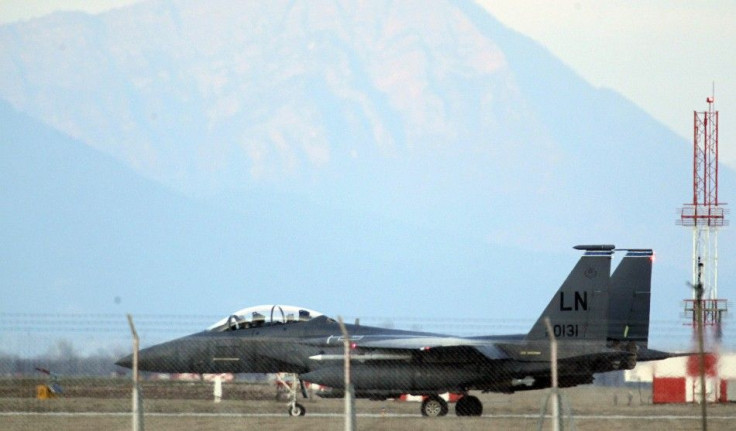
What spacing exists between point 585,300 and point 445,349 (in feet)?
10.7

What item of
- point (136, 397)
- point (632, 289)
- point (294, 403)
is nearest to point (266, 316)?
point (294, 403)

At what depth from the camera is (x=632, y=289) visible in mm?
30062

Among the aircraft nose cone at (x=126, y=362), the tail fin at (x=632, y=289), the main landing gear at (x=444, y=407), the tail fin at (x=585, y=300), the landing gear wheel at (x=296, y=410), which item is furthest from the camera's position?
the tail fin at (x=632, y=289)

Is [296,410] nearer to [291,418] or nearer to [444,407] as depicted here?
[291,418]

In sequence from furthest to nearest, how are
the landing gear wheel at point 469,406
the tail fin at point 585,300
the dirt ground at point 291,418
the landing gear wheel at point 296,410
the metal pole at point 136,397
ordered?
1. the landing gear wheel at point 469,406
2. the landing gear wheel at point 296,410
3. the tail fin at point 585,300
4. the dirt ground at point 291,418
5. the metal pole at point 136,397

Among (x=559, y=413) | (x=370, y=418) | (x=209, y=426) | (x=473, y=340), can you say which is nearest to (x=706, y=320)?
(x=473, y=340)

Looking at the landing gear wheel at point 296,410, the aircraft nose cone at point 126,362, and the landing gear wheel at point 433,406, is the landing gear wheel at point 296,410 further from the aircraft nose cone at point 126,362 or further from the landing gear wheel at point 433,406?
the aircraft nose cone at point 126,362

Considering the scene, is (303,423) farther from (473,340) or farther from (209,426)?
(473,340)

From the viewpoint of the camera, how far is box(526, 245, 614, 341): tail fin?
2745 centimetres

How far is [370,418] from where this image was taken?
27.0 m

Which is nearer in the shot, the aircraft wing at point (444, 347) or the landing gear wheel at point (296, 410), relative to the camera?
the aircraft wing at point (444, 347)

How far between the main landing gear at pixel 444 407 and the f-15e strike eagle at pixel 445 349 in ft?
0.08

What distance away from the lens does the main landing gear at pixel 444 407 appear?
28.7 m

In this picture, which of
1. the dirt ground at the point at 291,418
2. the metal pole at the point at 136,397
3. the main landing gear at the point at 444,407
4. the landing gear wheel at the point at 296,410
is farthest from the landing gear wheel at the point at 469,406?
the metal pole at the point at 136,397
